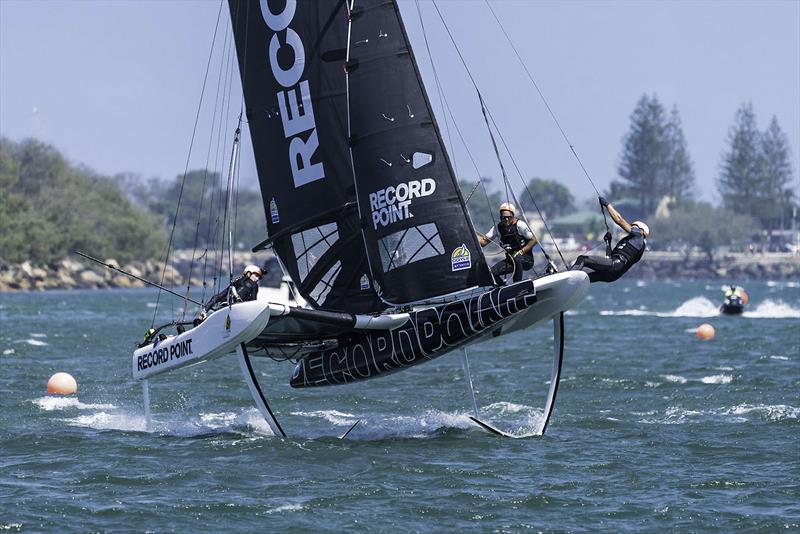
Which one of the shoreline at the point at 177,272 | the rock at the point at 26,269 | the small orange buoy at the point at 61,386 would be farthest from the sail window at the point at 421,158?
the rock at the point at 26,269

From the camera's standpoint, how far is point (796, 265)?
7446 inches

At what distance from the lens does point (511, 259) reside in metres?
19.5

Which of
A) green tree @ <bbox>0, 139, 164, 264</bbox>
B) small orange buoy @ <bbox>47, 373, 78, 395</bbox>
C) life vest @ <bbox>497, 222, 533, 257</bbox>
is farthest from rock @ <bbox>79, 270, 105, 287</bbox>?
life vest @ <bbox>497, 222, 533, 257</bbox>

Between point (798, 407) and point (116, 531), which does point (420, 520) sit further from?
point (798, 407)

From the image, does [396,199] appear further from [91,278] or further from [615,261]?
[91,278]

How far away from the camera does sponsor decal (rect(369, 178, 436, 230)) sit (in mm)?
19391

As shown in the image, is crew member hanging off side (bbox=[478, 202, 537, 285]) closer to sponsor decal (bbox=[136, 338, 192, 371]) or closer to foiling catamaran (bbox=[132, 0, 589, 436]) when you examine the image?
foiling catamaran (bbox=[132, 0, 589, 436])

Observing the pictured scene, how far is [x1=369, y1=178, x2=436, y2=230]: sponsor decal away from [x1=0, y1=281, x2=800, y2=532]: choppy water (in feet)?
10.2

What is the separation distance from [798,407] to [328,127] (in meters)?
9.28

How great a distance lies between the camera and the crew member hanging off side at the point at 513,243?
759 inches

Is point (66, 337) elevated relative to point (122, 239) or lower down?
lower down

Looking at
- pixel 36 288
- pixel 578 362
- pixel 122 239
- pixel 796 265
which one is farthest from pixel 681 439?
pixel 796 265

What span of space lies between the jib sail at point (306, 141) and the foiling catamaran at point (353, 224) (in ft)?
0.07

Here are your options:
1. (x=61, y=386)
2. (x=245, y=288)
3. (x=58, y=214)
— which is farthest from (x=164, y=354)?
(x=58, y=214)
